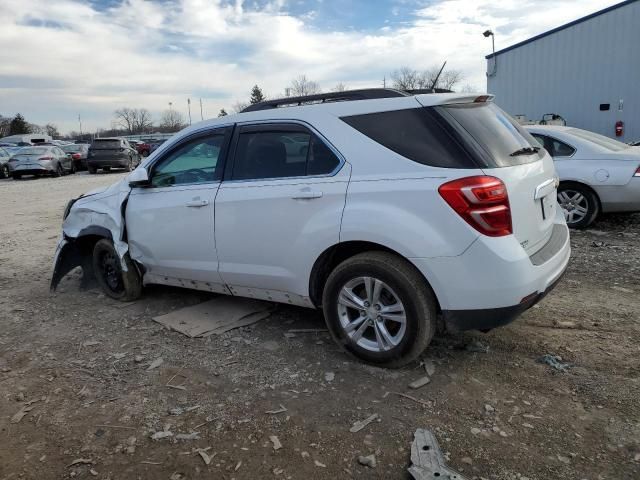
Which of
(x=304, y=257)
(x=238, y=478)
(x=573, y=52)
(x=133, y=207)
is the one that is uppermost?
(x=573, y=52)

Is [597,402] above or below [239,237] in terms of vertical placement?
below

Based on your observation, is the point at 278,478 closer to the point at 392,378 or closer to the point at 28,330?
the point at 392,378

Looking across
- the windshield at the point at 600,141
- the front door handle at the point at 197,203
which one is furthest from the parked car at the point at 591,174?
the front door handle at the point at 197,203

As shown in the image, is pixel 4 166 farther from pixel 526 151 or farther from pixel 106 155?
pixel 526 151

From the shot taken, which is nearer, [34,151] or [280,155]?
[280,155]

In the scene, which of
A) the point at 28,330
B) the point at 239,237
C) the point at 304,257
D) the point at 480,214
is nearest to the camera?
the point at 480,214

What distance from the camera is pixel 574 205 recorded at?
7.39 meters

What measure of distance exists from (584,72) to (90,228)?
18567 mm

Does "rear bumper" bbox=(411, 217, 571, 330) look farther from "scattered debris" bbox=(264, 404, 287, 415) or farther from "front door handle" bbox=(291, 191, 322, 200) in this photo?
"scattered debris" bbox=(264, 404, 287, 415)

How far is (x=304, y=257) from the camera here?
3686mm

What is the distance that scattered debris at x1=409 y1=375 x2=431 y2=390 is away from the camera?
3312 millimetres

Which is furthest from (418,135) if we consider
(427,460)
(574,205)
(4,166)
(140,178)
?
(4,166)

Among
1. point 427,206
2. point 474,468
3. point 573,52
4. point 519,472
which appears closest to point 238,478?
point 474,468

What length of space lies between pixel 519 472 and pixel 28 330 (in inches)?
161
